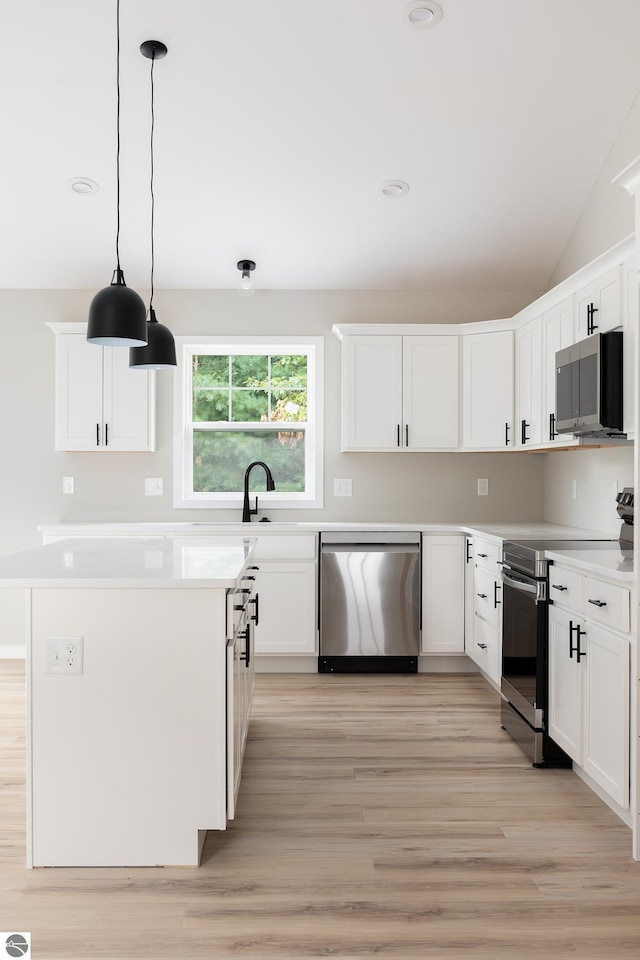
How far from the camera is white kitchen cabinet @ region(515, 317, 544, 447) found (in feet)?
13.6

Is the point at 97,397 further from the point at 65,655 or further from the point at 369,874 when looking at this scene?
the point at 369,874

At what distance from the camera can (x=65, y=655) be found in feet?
7.31

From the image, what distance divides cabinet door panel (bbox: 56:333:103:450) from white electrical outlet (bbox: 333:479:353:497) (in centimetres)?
165

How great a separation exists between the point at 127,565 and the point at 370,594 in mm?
2328

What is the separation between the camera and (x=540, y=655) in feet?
10.1

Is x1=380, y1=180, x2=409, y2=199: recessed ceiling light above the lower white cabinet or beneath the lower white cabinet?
above

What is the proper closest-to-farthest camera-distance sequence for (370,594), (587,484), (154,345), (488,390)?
(154,345) → (587,484) → (370,594) → (488,390)

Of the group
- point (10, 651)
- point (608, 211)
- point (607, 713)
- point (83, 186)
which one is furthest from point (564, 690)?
point (10, 651)

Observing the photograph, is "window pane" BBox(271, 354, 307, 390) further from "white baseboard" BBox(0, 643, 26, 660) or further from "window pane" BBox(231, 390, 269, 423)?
"white baseboard" BBox(0, 643, 26, 660)

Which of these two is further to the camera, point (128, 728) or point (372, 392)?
point (372, 392)

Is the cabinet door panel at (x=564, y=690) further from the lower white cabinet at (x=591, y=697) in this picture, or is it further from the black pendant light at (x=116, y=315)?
the black pendant light at (x=116, y=315)

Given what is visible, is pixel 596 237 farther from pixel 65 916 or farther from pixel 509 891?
pixel 65 916

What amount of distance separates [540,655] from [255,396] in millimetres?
2875

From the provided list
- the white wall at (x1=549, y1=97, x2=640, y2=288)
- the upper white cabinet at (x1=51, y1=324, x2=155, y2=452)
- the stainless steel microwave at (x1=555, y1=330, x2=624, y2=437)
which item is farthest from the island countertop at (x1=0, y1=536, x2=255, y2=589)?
the white wall at (x1=549, y1=97, x2=640, y2=288)
